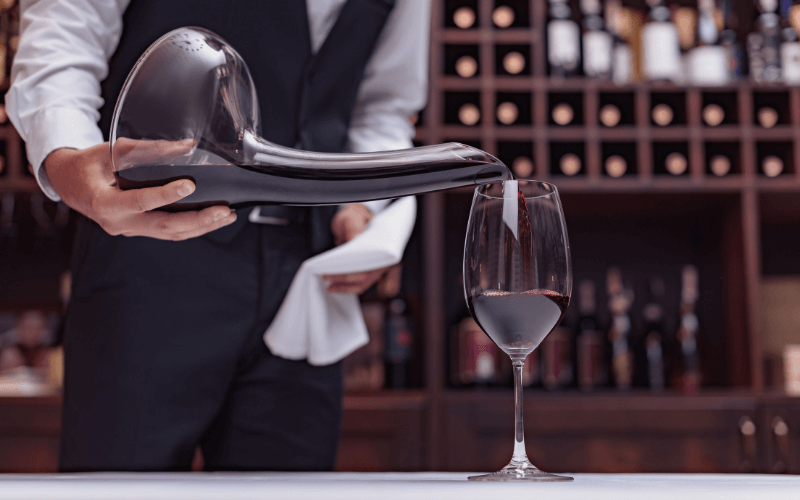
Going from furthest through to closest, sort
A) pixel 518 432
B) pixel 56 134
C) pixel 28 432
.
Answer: pixel 28 432, pixel 56 134, pixel 518 432

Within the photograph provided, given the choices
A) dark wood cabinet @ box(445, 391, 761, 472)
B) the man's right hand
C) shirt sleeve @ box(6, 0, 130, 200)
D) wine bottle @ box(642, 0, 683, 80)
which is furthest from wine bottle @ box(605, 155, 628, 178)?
the man's right hand

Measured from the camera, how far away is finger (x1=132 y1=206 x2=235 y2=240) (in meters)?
0.46

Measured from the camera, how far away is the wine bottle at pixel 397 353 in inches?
67.7

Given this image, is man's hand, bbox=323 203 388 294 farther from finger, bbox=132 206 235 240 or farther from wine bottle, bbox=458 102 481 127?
wine bottle, bbox=458 102 481 127

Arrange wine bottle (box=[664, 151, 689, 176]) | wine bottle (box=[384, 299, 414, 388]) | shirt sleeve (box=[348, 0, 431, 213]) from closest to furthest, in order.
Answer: shirt sleeve (box=[348, 0, 431, 213]) < wine bottle (box=[384, 299, 414, 388]) < wine bottle (box=[664, 151, 689, 176])

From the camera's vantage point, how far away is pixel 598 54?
1.79 metres

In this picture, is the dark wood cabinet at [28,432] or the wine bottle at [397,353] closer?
the dark wood cabinet at [28,432]

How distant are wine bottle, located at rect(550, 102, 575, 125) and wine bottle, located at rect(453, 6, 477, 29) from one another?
1.02 ft

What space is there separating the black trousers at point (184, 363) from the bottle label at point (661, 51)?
4.47ft

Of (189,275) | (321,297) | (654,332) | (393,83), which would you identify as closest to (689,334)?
(654,332)

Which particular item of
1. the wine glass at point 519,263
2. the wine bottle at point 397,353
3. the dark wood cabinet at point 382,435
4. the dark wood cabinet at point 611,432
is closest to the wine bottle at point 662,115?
the dark wood cabinet at point 611,432

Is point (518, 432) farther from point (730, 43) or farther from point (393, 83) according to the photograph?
point (730, 43)

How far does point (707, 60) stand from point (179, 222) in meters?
1.68

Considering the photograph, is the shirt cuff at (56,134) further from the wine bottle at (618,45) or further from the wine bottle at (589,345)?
the wine bottle at (618,45)
